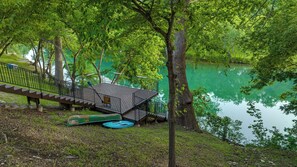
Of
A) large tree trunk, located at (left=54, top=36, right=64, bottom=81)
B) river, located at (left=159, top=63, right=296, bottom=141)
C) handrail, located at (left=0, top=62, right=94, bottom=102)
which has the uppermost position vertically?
large tree trunk, located at (left=54, top=36, right=64, bottom=81)

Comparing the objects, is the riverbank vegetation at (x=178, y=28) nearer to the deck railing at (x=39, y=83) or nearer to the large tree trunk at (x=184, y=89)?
the large tree trunk at (x=184, y=89)

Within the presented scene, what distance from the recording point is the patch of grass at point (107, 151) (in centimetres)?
451

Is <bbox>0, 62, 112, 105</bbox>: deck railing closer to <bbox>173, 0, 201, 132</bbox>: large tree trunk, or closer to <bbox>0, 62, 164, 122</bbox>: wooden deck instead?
<bbox>0, 62, 164, 122</bbox>: wooden deck

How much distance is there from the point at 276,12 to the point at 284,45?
1.93 meters

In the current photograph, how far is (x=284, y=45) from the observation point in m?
6.79

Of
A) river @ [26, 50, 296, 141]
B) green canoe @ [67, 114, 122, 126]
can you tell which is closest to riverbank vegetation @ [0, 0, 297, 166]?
river @ [26, 50, 296, 141]

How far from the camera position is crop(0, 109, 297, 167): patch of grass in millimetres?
4508

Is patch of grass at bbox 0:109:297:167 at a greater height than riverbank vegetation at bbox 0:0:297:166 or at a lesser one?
lesser

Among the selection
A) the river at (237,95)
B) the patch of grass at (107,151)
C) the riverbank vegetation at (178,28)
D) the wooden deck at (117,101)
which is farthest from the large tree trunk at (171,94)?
the wooden deck at (117,101)

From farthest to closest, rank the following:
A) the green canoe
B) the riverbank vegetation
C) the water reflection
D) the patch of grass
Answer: the water reflection, the green canoe, the patch of grass, the riverbank vegetation

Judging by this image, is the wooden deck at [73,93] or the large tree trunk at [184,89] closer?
the wooden deck at [73,93]

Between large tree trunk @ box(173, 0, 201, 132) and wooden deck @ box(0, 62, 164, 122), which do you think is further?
large tree trunk @ box(173, 0, 201, 132)

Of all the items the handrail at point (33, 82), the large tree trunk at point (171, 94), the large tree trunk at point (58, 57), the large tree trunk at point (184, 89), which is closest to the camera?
the large tree trunk at point (171, 94)

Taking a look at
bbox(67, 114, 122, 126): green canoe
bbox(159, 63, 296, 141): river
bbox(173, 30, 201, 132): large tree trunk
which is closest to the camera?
bbox(67, 114, 122, 126): green canoe
